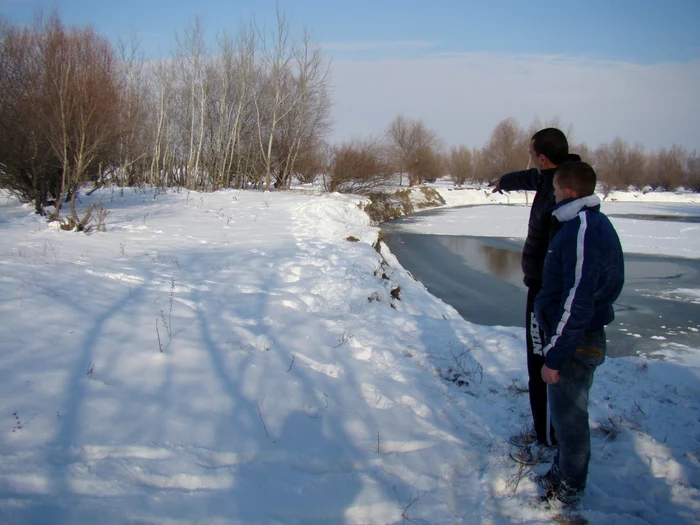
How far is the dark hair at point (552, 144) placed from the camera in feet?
9.29

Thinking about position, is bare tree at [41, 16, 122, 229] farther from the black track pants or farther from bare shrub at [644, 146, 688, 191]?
bare shrub at [644, 146, 688, 191]

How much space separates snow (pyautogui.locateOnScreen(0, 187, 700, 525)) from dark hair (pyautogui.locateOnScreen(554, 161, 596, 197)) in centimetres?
171

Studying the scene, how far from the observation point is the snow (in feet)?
7.77

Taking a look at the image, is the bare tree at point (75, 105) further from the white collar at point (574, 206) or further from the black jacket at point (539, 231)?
the white collar at point (574, 206)

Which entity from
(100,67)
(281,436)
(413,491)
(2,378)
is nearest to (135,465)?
(281,436)

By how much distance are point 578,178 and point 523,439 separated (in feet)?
6.02

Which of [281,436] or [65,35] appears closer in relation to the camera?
[281,436]

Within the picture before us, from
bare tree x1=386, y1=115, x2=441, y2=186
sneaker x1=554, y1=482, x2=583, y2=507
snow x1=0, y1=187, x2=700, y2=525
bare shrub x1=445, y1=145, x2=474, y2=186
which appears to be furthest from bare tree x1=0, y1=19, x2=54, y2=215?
bare shrub x1=445, y1=145, x2=474, y2=186

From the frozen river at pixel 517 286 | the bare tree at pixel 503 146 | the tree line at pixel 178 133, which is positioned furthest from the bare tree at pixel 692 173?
the frozen river at pixel 517 286

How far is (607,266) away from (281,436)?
2.24m

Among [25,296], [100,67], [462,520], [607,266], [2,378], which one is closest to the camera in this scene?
[607,266]

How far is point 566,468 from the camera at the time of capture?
242cm

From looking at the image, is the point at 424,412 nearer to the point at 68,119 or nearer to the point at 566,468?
the point at 566,468

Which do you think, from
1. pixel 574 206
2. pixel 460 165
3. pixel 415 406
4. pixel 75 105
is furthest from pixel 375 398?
pixel 460 165
